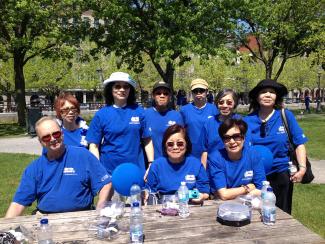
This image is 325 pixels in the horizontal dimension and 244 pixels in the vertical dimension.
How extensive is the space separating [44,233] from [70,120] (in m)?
2.19

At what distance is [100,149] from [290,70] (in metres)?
59.3

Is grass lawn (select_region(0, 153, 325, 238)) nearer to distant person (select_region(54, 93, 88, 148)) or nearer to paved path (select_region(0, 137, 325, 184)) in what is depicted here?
paved path (select_region(0, 137, 325, 184))

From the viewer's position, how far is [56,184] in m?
3.82

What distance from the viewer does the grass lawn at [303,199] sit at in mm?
6238

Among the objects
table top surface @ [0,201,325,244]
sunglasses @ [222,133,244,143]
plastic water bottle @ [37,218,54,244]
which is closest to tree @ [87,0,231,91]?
sunglasses @ [222,133,244,143]

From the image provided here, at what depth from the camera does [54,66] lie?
144 feet

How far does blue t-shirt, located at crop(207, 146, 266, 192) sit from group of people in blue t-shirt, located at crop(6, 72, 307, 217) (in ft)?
0.03

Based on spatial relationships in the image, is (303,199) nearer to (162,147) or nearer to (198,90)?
(198,90)

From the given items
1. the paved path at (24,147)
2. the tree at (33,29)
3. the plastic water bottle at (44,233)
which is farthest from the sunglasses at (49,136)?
the tree at (33,29)

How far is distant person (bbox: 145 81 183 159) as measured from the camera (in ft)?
18.3

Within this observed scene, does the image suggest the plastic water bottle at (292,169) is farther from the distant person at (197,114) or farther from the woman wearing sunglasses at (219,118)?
the distant person at (197,114)

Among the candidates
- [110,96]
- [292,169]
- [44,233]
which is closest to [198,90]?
[110,96]

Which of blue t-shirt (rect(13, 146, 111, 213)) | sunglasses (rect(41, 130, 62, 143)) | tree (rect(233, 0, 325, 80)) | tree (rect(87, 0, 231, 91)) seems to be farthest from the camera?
tree (rect(233, 0, 325, 80))

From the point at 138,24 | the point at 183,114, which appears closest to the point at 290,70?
the point at 138,24
